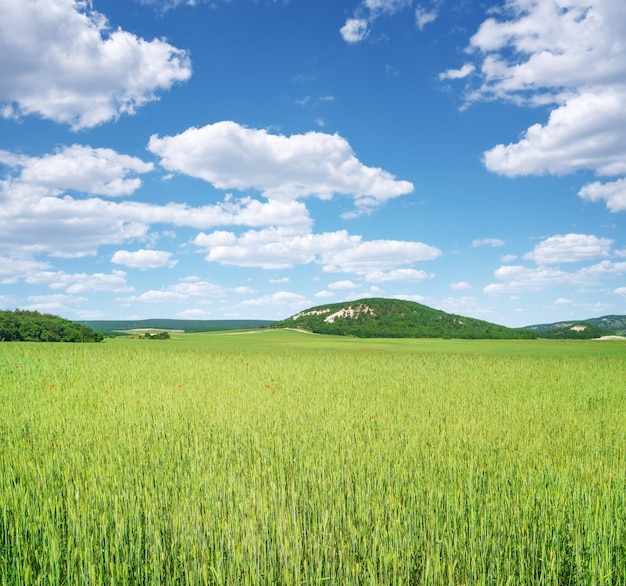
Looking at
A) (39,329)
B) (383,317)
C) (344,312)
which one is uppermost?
(344,312)

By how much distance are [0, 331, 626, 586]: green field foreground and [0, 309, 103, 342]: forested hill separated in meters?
37.6

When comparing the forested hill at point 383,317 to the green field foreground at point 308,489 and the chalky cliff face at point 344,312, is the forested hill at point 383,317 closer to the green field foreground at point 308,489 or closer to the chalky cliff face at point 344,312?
the chalky cliff face at point 344,312

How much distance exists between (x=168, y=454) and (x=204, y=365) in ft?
43.2

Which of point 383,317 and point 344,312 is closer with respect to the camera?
point 383,317

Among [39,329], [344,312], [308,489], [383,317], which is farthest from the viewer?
[344,312]

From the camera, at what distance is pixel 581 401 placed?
1260cm

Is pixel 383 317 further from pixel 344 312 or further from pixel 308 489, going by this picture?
pixel 308 489

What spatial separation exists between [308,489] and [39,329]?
48.4m

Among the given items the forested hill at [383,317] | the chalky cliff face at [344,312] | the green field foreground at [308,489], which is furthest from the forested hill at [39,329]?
the chalky cliff face at [344,312]

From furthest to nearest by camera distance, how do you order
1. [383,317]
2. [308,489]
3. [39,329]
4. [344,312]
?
[344,312], [383,317], [39,329], [308,489]

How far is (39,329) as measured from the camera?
4531 cm

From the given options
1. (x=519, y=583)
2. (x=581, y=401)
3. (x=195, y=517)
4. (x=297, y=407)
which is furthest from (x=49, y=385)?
(x=581, y=401)

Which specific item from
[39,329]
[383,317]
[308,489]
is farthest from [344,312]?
[308,489]

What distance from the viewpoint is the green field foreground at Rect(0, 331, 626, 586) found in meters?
3.72
